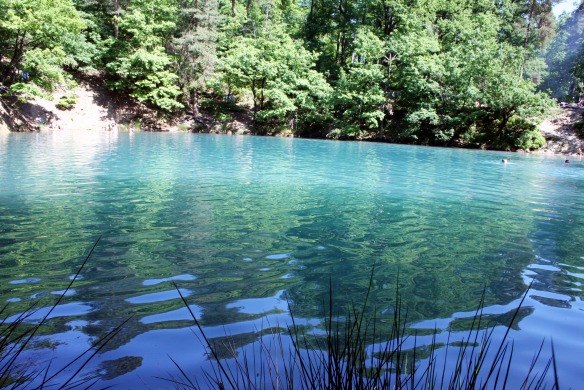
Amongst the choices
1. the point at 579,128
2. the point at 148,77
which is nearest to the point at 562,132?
the point at 579,128

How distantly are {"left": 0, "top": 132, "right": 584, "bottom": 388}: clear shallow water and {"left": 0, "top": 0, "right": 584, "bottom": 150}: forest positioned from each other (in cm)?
2251

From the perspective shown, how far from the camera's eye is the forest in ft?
102

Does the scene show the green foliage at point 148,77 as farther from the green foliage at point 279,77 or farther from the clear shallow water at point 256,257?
the clear shallow water at point 256,257

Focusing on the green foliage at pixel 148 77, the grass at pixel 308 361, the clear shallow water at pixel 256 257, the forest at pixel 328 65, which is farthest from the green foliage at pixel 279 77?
the grass at pixel 308 361

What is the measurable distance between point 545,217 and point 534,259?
129 inches

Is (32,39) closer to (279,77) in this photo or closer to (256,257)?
(279,77)

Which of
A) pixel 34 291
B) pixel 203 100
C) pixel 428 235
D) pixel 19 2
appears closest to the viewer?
pixel 34 291

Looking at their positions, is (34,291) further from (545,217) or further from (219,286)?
(545,217)

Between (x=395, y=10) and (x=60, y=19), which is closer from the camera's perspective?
(x=60, y=19)

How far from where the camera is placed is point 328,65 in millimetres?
44375

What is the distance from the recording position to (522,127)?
3100 cm

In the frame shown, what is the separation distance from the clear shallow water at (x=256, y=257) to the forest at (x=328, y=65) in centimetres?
2251

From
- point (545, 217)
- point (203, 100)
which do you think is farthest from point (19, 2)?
→ point (545, 217)

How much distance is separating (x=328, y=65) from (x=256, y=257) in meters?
42.1
